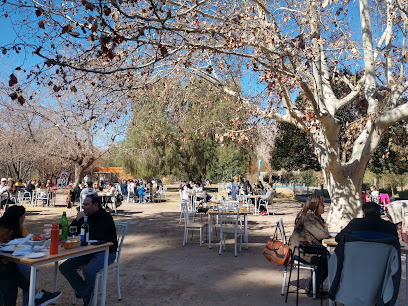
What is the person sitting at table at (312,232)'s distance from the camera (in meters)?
4.39

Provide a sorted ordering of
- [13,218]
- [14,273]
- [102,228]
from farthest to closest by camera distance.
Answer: [102,228]
[13,218]
[14,273]

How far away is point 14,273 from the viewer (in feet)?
11.6

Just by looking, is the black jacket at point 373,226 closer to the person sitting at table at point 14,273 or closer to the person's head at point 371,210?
the person's head at point 371,210

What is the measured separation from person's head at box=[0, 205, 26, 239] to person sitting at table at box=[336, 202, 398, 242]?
3.36 m

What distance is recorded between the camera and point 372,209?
11.0ft

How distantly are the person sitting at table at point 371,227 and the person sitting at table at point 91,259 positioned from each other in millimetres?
2564

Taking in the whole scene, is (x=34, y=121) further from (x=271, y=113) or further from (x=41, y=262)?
(x=41, y=262)

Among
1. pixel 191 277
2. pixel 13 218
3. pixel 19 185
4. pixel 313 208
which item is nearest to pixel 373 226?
pixel 313 208

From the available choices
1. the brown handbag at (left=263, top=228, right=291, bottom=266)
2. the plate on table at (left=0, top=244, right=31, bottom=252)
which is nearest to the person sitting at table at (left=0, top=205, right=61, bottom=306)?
the plate on table at (left=0, top=244, right=31, bottom=252)

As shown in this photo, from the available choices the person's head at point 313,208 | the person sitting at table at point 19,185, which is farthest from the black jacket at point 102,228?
the person sitting at table at point 19,185

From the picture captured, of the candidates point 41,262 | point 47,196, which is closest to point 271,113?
point 41,262

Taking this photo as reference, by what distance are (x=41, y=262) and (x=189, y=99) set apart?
918 centimetres

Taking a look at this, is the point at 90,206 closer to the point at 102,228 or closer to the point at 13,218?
the point at 102,228

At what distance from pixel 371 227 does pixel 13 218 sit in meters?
3.71
